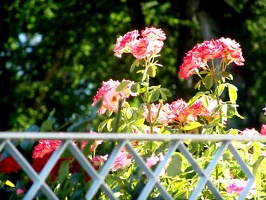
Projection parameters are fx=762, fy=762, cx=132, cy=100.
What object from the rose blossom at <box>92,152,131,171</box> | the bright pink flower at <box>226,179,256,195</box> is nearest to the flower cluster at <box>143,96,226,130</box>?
the rose blossom at <box>92,152,131,171</box>

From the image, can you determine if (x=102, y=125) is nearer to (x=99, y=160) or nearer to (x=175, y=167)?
(x=99, y=160)

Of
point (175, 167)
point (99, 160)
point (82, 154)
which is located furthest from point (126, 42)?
point (82, 154)

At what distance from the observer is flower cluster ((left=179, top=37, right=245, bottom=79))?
135 inches

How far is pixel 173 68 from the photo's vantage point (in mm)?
15898

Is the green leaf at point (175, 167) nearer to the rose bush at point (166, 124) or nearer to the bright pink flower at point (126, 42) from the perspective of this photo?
the rose bush at point (166, 124)

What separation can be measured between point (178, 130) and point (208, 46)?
403 millimetres

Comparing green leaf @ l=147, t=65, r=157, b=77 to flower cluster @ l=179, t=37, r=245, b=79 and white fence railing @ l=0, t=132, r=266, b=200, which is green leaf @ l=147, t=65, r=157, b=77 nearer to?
flower cluster @ l=179, t=37, r=245, b=79

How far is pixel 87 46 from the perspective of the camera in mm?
15578

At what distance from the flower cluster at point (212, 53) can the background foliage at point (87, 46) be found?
8275 mm

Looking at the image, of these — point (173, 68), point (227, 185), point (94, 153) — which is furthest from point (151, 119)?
point (173, 68)

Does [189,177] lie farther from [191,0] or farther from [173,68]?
[173,68]

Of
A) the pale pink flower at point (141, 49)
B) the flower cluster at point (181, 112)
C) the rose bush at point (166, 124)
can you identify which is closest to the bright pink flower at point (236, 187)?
the rose bush at point (166, 124)

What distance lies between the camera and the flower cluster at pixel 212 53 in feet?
11.2

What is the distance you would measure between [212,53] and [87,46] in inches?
483
